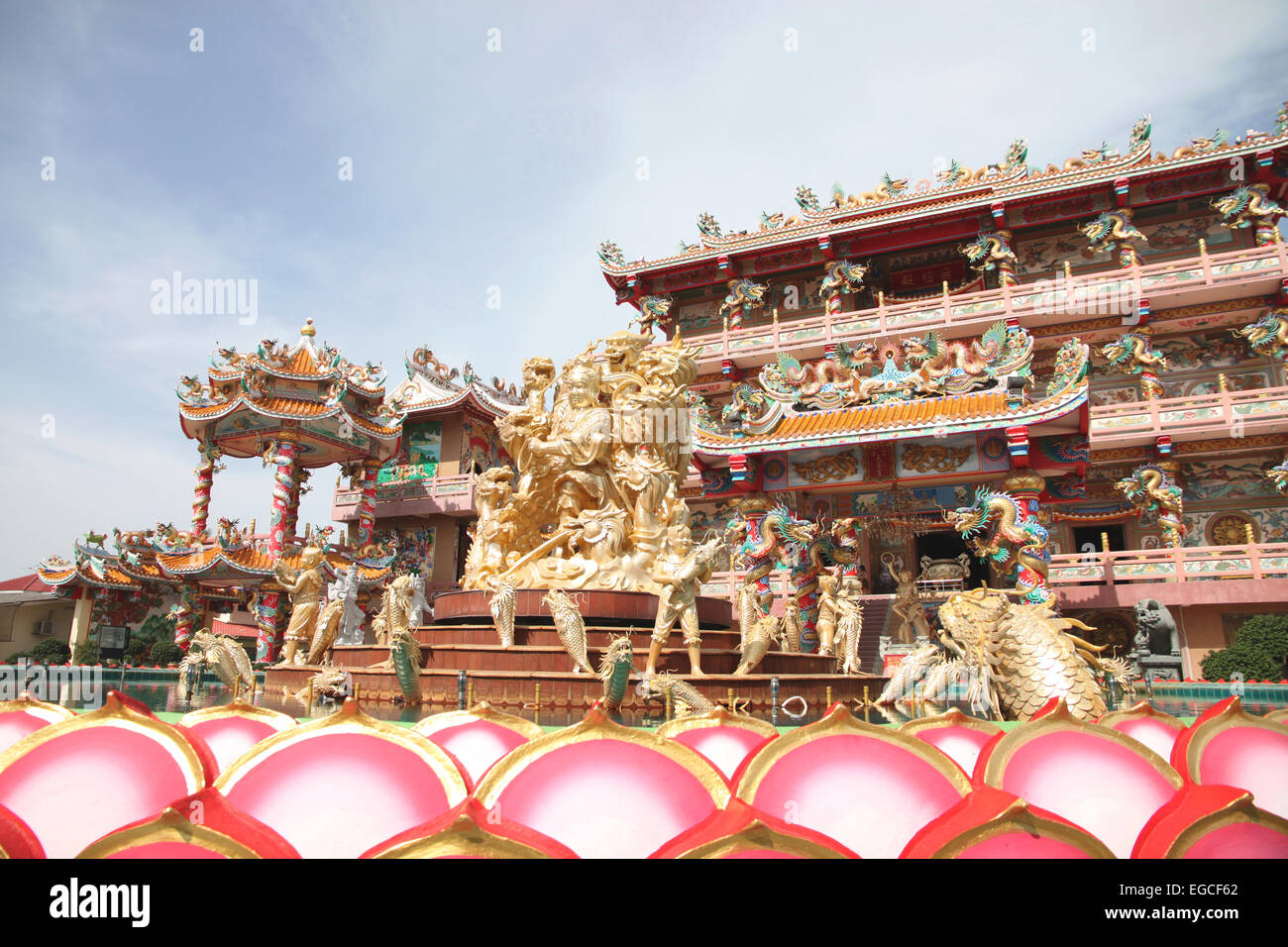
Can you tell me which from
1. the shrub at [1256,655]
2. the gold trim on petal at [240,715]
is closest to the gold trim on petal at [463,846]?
the gold trim on petal at [240,715]

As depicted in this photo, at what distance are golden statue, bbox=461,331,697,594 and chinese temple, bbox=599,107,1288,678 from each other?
4183 mm

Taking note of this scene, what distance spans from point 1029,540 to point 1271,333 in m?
10.9

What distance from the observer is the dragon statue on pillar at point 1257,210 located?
18.5 meters

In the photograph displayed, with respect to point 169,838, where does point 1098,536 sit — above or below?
above

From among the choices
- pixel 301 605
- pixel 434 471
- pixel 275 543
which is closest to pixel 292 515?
pixel 275 543

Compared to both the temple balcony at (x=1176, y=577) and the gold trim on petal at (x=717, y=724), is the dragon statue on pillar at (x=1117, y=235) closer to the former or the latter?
the temple balcony at (x=1176, y=577)

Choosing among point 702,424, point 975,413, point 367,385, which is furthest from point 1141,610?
point 367,385

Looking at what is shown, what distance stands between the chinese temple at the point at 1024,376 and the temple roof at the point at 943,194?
6cm

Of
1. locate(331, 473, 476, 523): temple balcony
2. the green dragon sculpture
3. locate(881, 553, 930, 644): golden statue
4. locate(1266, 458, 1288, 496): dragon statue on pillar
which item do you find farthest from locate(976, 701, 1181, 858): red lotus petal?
locate(331, 473, 476, 523): temple balcony

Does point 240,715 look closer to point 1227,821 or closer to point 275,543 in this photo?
point 1227,821

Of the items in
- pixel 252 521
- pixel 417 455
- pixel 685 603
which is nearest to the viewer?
pixel 685 603

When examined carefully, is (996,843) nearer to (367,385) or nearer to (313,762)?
(313,762)

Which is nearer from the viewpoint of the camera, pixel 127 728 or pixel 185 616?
pixel 127 728

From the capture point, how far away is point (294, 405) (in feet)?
74.5
